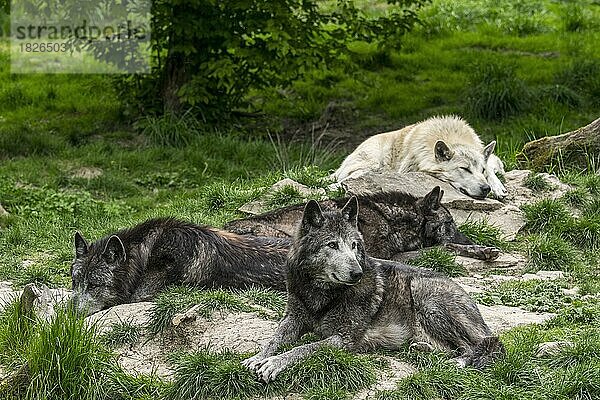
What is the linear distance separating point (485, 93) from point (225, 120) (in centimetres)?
486

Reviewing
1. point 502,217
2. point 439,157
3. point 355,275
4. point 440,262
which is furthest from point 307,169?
point 355,275

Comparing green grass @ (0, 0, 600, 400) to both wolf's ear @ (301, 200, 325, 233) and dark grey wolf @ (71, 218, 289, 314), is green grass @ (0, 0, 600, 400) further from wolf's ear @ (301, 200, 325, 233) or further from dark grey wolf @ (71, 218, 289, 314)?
wolf's ear @ (301, 200, 325, 233)

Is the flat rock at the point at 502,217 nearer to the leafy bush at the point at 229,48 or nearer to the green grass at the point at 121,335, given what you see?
the green grass at the point at 121,335

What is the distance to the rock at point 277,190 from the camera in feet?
37.4

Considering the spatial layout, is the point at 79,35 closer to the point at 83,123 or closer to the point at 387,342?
the point at 83,123

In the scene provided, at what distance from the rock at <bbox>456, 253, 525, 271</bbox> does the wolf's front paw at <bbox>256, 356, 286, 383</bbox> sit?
3761 mm

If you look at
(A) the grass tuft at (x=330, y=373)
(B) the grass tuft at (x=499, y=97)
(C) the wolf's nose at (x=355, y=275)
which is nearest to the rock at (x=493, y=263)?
(C) the wolf's nose at (x=355, y=275)

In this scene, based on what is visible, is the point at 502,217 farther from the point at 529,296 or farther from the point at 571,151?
the point at 529,296

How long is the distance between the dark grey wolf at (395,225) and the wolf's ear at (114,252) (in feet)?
5.83

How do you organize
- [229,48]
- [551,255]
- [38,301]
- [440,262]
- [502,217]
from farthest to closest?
[229,48], [502,217], [551,255], [440,262], [38,301]

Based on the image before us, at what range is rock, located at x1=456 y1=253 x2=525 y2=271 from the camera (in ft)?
30.9

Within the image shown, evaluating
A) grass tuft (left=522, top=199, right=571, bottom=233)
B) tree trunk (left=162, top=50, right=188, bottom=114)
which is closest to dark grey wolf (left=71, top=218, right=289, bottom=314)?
grass tuft (left=522, top=199, right=571, bottom=233)

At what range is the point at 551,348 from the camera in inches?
265

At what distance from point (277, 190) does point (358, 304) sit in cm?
516
